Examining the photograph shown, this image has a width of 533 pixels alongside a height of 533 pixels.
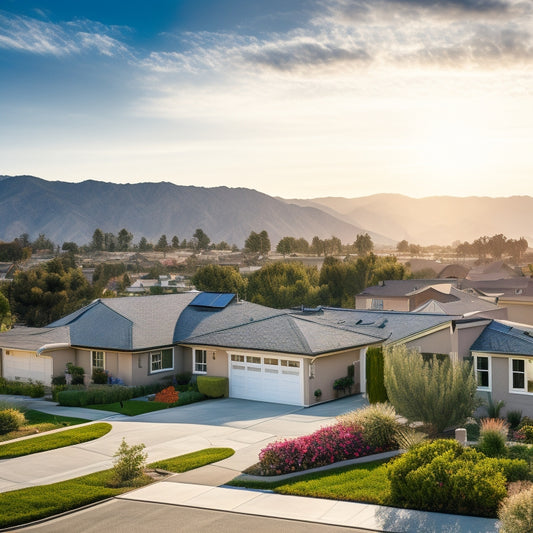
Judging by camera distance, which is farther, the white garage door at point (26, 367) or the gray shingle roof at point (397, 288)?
the gray shingle roof at point (397, 288)

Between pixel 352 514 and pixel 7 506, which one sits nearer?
pixel 352 514

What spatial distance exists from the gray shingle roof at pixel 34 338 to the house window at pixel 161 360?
4.44 metres

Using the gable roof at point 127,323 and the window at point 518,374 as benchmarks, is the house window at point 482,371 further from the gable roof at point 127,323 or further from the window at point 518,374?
the gable roof at point 127,323

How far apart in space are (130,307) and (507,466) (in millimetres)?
23928

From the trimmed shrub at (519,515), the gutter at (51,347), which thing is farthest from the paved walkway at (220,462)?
the gutter at (51,347)

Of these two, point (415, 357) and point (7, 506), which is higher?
point (415, 357)

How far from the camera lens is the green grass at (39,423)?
23.5 metres

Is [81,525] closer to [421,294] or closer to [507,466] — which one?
[507,466]

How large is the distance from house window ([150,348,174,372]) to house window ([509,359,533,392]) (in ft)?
53.3

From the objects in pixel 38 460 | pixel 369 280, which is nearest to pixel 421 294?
pixel 369 280

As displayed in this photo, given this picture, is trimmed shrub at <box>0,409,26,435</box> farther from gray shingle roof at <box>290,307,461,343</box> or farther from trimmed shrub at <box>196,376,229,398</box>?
gray shingle roof at <box>290,307,461,343</box>

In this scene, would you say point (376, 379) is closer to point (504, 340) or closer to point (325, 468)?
point (504, 340)

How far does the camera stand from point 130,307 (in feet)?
117

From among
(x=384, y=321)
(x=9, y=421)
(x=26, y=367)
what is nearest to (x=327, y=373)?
(x=384, y=321)
